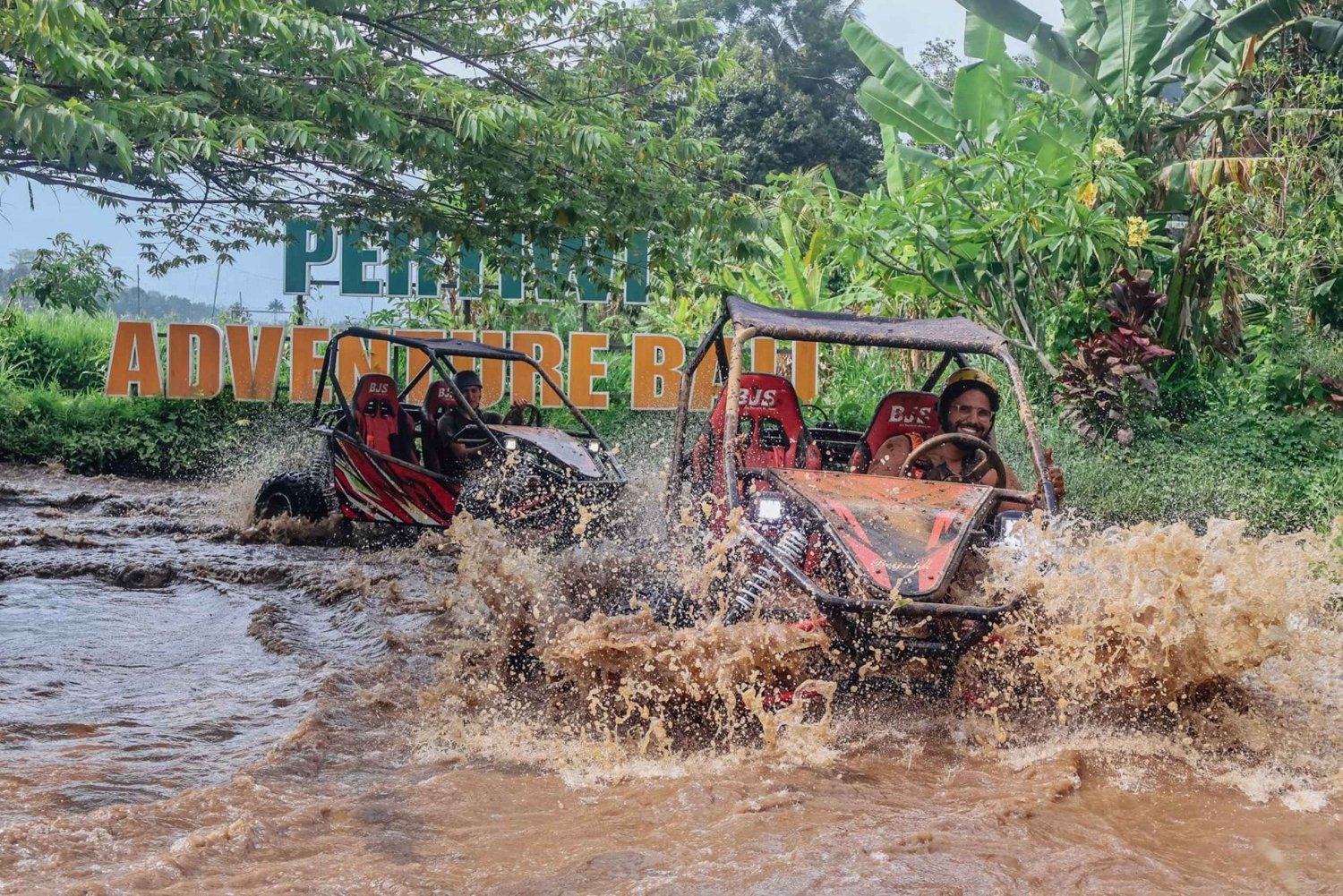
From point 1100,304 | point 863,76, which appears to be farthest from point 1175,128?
point 863,76

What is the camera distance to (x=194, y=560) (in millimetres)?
9039

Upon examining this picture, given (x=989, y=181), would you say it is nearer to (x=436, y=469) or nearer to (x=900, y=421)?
(x=436, y=469)

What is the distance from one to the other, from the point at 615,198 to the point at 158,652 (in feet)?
15.8

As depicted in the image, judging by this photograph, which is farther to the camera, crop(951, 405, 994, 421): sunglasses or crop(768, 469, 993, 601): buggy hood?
crop(951, 405, 994, 421): sunglasses

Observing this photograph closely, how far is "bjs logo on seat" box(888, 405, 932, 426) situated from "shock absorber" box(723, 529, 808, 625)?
155 cm

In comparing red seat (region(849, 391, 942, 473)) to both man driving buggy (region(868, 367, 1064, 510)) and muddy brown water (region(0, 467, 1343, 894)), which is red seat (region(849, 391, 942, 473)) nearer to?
man driving buggy (region(868, 367, 1064, 510))

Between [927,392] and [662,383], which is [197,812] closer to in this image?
[927,392]

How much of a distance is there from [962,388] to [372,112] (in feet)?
13.6

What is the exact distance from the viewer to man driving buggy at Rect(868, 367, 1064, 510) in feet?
19.1

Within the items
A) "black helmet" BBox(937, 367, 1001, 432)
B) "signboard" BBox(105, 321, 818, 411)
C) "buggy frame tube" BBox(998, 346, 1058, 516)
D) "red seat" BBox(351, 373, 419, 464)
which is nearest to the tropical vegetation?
"signboard" BBox(105, 321, 818, 411)

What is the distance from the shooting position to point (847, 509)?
5012mm

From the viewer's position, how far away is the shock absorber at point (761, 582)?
4.61 metres

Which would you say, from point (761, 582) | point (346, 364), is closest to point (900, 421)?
point (761, 582)

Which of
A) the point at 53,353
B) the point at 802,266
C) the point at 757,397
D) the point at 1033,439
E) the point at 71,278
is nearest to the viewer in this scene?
the point at 1033,439
